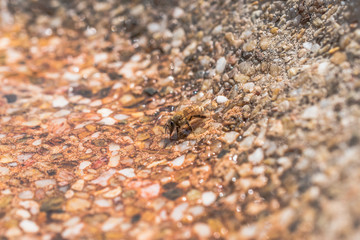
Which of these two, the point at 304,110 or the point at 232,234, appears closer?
the point at 232,234

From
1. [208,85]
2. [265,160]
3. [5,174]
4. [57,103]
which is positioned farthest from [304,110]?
[57,103]

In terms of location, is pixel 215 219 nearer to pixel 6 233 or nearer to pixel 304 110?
pixel 304 110

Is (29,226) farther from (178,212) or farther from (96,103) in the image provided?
(96,103)

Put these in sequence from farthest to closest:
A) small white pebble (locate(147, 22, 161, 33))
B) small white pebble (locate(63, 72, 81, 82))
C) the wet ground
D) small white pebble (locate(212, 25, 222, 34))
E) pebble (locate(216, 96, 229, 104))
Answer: small white pebble (locate(147, 22, 161, 33)), small white pebble (locate(63, 72, 81, 82)), small white pebble (locate(212, 25, 222, 34)), pebble (locate(216, 96, 229, 104)), the wet ground

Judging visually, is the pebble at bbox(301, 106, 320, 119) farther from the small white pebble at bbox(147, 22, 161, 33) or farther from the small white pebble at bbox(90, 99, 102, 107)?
the small white pebble at bbox(147, 22, 161, 33)

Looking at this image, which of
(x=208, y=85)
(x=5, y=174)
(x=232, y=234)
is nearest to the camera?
(x=232, y=234)

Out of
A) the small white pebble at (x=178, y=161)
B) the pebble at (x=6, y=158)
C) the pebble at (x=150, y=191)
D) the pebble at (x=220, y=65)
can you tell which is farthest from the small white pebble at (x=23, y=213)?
the pebble at (x=220, y=65)

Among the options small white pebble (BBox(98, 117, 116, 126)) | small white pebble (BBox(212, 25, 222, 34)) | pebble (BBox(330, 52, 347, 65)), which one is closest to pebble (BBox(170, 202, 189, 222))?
small white pebble (BBox(98, 117, 116, 126))

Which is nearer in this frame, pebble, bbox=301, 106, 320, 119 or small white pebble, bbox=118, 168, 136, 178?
pebble, bbox=301, 106, 320, 119
